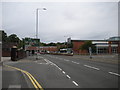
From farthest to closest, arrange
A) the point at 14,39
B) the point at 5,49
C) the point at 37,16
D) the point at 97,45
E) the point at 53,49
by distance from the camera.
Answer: the point at 53,49
the point at 14,39
the point at 97,45
the point at 5,49
the point at 37,16

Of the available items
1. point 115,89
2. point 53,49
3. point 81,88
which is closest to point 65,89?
point 81,88

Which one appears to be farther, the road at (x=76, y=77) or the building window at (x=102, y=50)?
the building window at (x=102, y=50)

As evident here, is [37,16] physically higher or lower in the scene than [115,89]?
higher

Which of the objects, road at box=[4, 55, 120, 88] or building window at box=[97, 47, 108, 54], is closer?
road at box=[4, 55, 120, 88]

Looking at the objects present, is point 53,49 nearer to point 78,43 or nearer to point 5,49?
point 78,43

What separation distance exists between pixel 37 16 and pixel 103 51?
58463 mm

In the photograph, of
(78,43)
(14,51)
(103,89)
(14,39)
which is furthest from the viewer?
(14,39)

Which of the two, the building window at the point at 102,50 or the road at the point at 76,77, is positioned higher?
the road at the point at 76,77

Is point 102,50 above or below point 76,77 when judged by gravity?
below

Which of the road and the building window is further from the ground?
the road

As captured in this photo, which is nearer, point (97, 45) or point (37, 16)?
point (37, 16)

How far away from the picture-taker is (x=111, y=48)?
311ft

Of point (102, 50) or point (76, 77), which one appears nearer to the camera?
point (76, 77)

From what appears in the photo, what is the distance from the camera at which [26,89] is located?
879 centimetres
